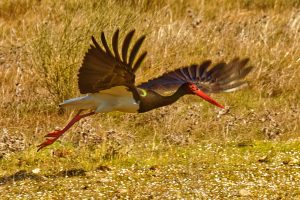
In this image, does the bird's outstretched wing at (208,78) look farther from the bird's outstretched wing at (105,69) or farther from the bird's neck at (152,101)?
the bird's outstretched wing at (105,69)

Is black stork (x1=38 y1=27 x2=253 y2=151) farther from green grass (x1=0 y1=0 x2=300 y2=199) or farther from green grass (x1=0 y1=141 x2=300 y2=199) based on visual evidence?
green grass (x1=0 y1=0 x2=300 y2=199)

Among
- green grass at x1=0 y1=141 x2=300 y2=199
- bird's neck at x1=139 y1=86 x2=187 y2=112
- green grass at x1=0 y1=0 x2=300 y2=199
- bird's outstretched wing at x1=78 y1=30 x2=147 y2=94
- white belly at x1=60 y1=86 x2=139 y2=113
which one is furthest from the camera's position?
bird's neck at x1=139 y1=86 x2=187 y2=112

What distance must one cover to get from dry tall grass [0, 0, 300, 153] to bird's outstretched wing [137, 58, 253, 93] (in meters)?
0.62

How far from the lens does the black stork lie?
6109mm

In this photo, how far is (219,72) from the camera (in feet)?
25.9

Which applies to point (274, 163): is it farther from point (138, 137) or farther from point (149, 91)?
point (138, 137)

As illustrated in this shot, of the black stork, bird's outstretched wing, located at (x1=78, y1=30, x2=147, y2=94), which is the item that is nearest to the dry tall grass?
the black stork

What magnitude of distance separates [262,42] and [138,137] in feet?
14.2

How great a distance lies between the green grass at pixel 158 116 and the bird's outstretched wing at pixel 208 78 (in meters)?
0.62

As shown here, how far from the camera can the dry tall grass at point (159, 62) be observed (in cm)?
900

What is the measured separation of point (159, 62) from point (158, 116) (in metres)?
2.22

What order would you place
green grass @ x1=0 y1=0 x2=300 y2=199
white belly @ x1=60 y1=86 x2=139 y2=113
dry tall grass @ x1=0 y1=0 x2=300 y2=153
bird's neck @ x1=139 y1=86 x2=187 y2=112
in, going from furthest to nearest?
1. dry tall grass @ x1=0 y1=0 x2=300 y2=153
2. bird's neck @ x1=139 y1=86 x2=187 y2=112
3. white belly @ x1=60 y1=86 x2=139 y2=113
4. green grass @ x1=0 y1=0 x2=300 y2=199

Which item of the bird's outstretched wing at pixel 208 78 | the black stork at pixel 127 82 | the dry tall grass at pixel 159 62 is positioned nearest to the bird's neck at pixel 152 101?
the black stork at pixel 127 82

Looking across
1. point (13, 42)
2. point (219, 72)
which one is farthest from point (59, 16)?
point (219, 72)
